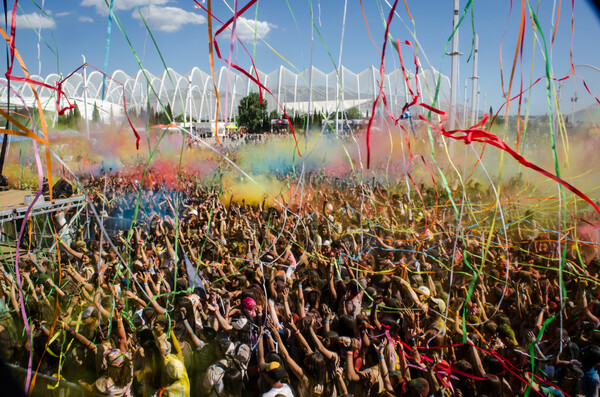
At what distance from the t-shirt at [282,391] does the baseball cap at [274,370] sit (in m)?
0.05

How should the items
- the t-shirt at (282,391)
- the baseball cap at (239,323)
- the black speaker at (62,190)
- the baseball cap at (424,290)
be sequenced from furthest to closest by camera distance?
the black speaker at (62,190) < the baseball cap at (424,290) < the baseball cap at (239,323) < the t-shirt at (282,391)

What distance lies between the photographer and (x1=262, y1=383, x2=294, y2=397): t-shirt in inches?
104

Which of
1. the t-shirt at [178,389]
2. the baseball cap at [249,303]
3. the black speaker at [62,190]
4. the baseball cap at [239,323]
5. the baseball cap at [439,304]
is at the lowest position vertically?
the t-shirt at [178,389]

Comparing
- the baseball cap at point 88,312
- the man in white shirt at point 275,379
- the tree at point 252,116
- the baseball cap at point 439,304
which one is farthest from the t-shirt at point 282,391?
the tree at point 252,116

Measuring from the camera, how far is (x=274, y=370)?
8.98 ft

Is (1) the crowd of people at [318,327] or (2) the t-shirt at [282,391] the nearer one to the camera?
(2) the t-shirt at [282,391]

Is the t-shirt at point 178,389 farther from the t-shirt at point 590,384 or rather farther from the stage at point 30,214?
the stage at point 30,214

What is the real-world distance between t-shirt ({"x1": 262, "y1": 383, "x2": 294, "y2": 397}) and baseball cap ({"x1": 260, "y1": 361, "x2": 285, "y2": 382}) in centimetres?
5

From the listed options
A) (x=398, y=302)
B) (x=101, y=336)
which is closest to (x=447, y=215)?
(x=398, y=302)

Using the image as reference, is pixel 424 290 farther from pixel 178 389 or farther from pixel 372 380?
pixel 178 389

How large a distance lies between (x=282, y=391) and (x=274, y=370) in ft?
0.45

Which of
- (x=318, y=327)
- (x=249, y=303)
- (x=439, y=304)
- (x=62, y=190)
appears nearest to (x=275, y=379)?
(x=318, y=327)

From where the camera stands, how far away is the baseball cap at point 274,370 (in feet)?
8.92

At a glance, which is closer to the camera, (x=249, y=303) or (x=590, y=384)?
(x=590, y=384)
